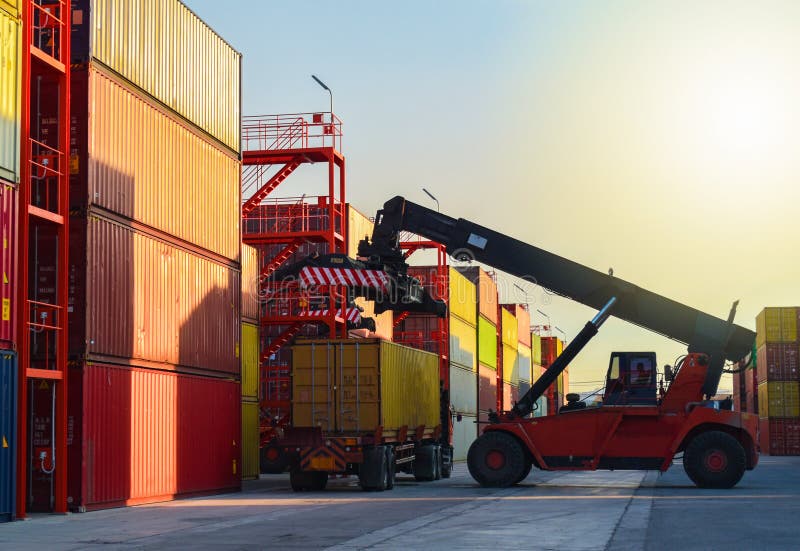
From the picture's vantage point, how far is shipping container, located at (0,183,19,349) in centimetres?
1769

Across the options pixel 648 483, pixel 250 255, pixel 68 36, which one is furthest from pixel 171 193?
pixel 648 483

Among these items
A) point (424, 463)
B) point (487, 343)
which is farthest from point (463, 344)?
point (424, 463)

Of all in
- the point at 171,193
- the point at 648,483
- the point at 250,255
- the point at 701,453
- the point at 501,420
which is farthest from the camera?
the point at 250,255

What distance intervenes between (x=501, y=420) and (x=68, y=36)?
1332 cm

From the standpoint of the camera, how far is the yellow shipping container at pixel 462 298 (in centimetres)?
4850

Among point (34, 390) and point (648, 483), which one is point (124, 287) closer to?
point (34, 390)

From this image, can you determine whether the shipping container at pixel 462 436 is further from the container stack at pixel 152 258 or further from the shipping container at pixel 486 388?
the container stack at pixel 152 258

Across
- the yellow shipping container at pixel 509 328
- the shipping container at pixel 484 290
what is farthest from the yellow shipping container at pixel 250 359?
the yellow shipping container at pixel 509 328

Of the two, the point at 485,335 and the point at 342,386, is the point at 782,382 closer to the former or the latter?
the point at 485,335

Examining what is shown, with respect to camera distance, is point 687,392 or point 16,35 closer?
point 16,35

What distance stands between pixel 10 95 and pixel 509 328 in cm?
5128

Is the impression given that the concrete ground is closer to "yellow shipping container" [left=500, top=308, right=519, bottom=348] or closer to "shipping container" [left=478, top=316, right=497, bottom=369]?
"shipping container" [left=478, top=316, right=497, bottom=369]

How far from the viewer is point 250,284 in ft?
108

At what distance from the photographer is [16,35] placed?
18234 mm
